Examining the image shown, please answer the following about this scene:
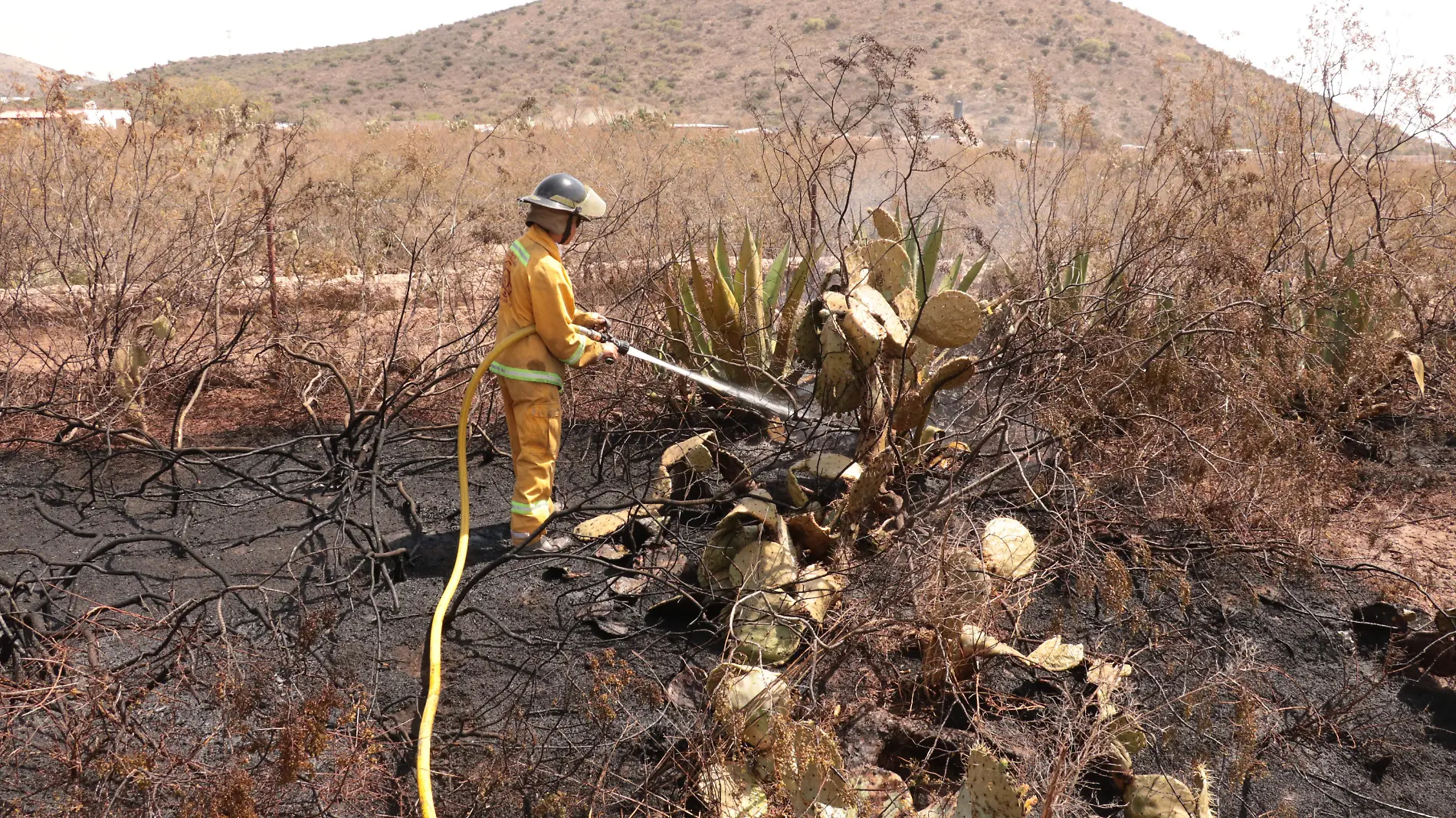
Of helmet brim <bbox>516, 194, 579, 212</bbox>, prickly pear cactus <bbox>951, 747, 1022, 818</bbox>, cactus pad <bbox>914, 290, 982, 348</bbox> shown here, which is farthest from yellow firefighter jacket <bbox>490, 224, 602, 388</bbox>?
prickly pear cactus <bbox>951, 747, 1022, 818</bbox>

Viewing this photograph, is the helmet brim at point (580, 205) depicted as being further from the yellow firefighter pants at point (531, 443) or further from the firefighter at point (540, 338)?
the yellow firefighter pants at point (531, 443)

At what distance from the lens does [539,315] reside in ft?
11.7

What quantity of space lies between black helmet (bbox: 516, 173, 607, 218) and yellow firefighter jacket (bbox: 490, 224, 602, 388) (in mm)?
150

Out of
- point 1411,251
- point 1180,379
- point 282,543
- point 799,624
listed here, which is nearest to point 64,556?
point 282,543

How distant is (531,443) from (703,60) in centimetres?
3972

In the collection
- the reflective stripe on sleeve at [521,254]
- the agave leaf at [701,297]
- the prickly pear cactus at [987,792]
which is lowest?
the prickly pear cactus at [987,792]

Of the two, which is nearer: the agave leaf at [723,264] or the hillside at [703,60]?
the agave leaf at [723,264]

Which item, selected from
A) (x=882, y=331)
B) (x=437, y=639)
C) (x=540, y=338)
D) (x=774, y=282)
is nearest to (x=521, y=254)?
(x=540, y=338)

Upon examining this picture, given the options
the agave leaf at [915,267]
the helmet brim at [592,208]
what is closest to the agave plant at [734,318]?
the agave leaf at [915,267]

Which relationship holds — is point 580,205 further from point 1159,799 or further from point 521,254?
point 1159,799

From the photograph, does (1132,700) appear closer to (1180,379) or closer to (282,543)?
(1180,379)

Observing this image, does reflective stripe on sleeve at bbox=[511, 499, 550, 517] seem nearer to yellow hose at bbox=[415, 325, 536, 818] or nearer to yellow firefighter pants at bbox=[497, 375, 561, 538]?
yellow firefighter pants at bbox=[497, 375, 561, 538]

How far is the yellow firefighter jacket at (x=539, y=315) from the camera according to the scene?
140 inches

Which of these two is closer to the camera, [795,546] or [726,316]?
[795,546]
